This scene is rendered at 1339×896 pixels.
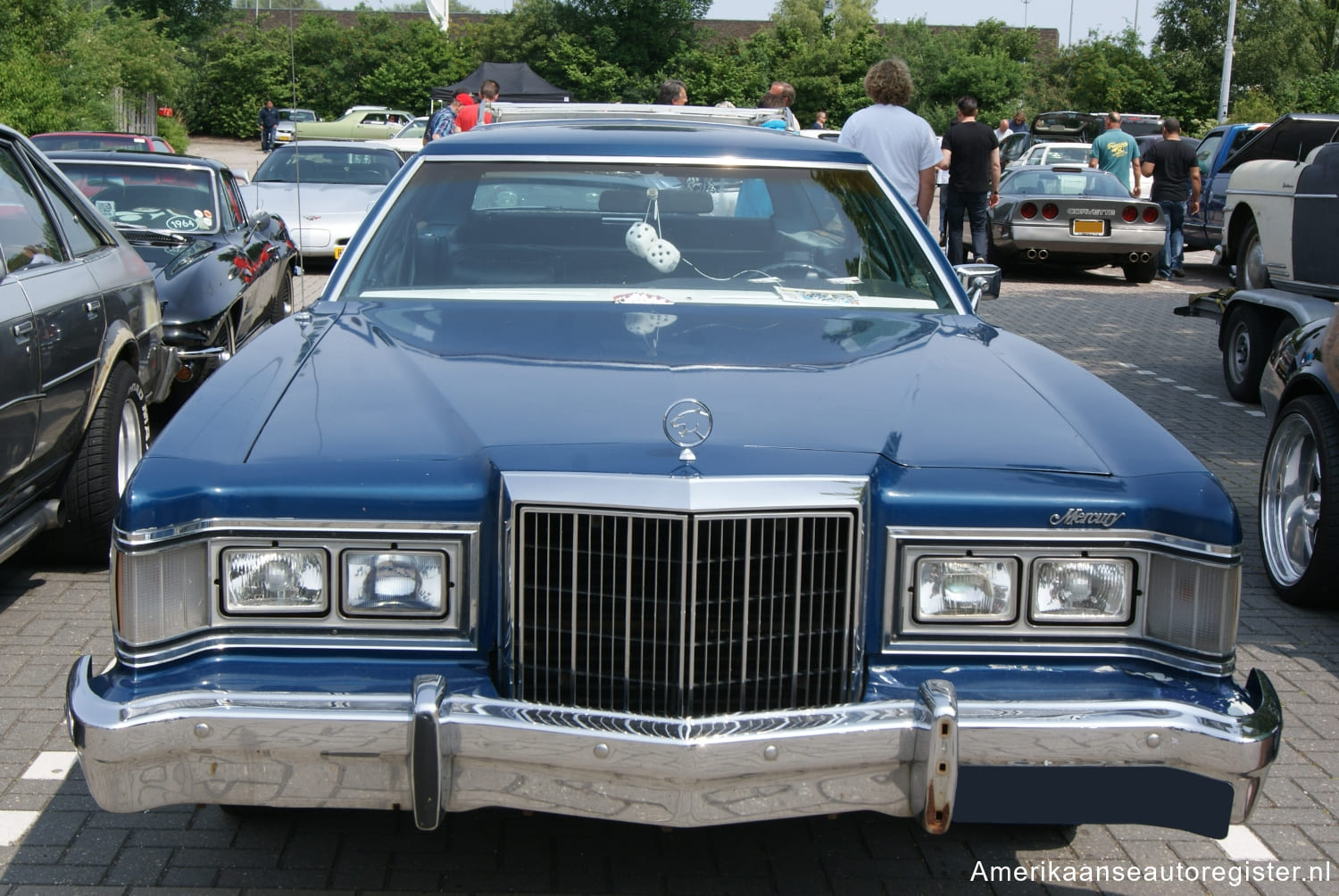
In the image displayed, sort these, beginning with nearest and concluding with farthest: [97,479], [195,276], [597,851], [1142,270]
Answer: [597,851] < [97,479] < [195,276] < [1142,270]

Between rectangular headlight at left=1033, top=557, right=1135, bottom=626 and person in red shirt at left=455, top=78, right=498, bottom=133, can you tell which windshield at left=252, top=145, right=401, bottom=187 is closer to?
person in red shirt at left=455, top=78, right=498, bottom=133

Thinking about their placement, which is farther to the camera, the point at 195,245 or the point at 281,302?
the point at 281,302

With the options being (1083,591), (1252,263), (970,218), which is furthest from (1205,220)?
(1083,591)

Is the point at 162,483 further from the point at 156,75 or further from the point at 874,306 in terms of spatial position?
the point at 156,75

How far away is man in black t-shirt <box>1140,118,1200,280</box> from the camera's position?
15.8 metres

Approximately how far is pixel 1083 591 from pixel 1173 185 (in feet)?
48.0

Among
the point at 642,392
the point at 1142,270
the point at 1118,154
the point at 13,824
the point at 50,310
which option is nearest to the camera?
the point at 642,392

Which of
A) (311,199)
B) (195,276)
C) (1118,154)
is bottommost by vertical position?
(195,276)

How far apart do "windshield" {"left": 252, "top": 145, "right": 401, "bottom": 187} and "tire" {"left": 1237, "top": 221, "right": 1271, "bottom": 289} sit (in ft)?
28.8

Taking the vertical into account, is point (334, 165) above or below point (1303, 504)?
above

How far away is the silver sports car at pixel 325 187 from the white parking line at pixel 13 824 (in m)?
9.88

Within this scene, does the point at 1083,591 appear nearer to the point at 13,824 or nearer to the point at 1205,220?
the point at 13,824

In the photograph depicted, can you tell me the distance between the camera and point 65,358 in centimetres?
487

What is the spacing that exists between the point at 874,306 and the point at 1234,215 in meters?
8.29
